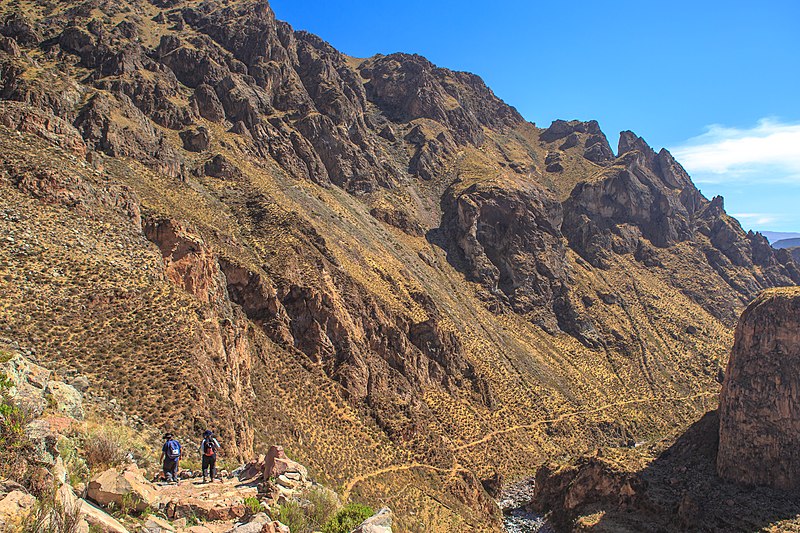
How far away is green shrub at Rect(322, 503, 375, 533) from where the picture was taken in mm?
14352

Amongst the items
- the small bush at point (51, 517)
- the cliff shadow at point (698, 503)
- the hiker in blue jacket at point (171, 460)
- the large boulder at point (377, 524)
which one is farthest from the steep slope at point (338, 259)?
the small bush at point (51, 517)

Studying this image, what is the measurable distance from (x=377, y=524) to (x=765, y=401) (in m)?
55.3

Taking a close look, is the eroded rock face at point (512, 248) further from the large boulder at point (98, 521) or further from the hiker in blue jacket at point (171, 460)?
the large boulder at point (98, 521)

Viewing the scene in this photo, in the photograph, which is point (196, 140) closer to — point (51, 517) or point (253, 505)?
point (253, 505)

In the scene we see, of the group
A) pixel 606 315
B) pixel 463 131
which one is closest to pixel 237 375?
pixel 606 315

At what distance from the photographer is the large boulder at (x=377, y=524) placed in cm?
1216

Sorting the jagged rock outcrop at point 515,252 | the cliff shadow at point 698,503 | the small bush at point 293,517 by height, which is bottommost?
the cliff shadow at point 698,503

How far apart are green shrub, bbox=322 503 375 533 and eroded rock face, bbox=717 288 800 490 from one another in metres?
51.8

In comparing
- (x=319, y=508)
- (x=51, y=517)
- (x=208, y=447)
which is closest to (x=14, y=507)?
(x=51, y=517)

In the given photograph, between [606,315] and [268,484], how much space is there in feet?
336

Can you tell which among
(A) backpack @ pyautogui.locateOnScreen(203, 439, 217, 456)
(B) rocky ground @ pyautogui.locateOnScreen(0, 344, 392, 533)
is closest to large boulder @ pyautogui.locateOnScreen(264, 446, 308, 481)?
(B) rocky ground @ pyautogui.locateOnScreen(0, 344, 392, 533)

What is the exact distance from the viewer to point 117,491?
1159 cm

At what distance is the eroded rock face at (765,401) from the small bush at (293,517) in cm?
5357

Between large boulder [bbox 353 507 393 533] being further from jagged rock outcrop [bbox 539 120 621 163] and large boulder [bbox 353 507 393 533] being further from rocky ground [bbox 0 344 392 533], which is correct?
jagged rock outcrop [bbox 539 120 621 163]
